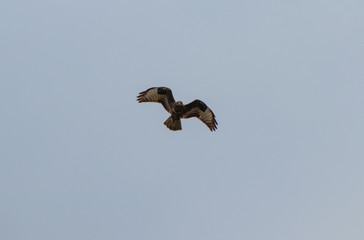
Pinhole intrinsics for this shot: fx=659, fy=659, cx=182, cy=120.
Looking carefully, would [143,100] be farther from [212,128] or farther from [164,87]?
[212,128]

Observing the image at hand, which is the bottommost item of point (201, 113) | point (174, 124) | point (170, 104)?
point (174, 124)

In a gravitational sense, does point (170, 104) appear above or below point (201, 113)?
below

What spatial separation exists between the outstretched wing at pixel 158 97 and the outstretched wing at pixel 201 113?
0.81m

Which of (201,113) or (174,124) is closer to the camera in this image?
(174,124)

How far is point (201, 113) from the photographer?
93.4 feet

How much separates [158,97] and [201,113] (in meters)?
2.09

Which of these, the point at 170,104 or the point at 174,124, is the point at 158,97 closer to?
the point at 170,104

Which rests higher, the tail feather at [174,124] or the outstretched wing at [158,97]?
the outstretched wing at [158,97]

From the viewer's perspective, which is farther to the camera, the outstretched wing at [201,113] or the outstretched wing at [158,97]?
the outstretched wing at [201,113]

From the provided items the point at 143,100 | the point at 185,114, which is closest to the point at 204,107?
the point at 185,114

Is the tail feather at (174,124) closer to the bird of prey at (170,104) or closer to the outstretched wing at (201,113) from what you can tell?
the bird of prey at (170,104)

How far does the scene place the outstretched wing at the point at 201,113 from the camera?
28047 millimetres

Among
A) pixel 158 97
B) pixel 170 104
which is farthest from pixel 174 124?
pixel 158 97

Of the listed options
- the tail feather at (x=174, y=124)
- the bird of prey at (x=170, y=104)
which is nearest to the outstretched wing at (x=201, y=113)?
the bird of prey at (x=170, y=104)
